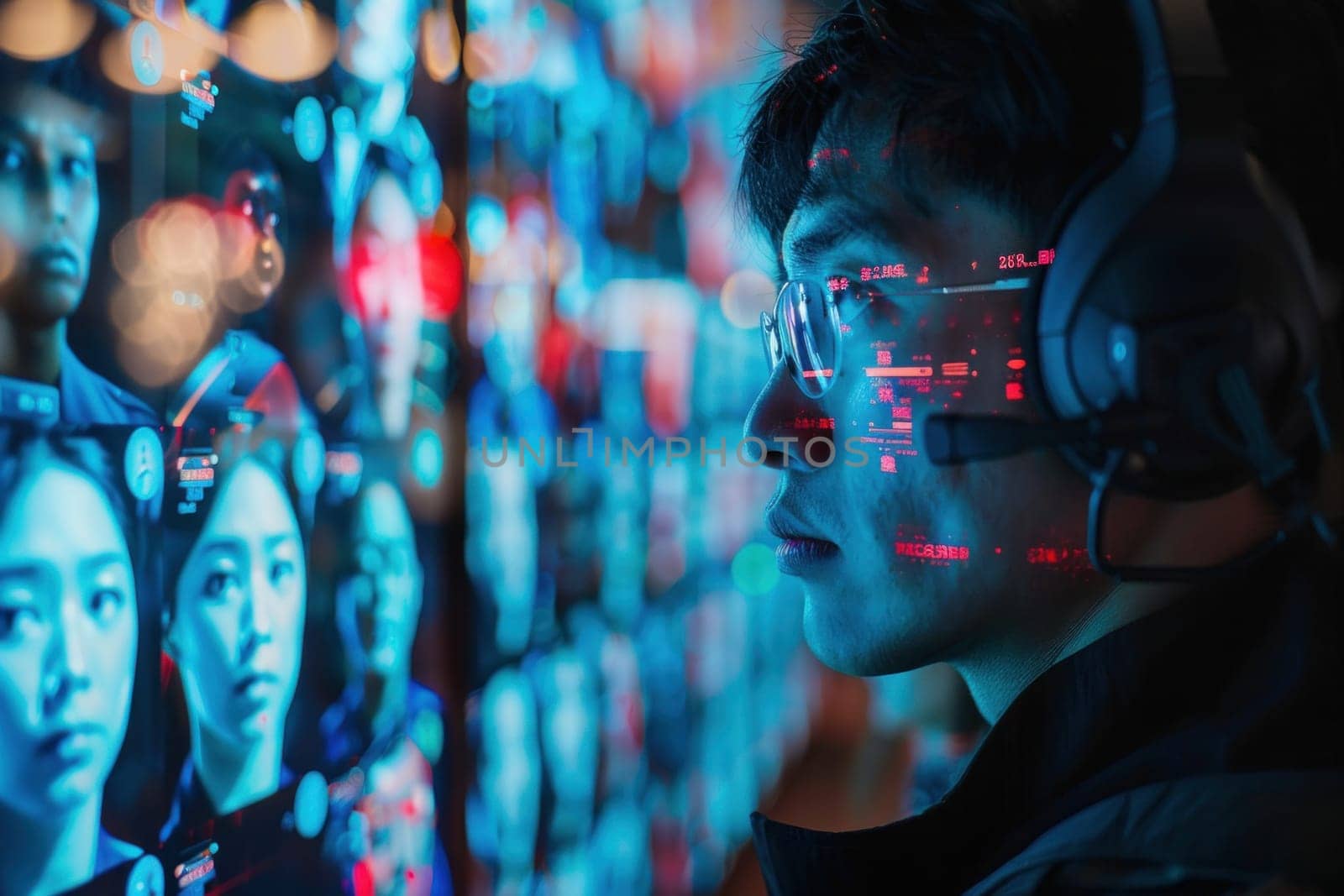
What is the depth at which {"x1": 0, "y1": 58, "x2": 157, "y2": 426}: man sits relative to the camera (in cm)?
65

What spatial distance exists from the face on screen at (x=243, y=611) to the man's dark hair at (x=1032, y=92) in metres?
0.63

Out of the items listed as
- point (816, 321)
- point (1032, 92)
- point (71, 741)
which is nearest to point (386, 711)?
point (71, 741)

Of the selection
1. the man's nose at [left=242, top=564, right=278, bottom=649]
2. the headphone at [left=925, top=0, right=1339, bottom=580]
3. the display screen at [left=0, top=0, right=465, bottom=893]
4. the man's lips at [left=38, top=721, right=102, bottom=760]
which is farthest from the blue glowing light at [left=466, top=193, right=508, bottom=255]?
the headphone at [left=925, top=0, right=1339, bottom=580]

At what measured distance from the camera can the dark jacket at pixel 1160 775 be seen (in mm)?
475

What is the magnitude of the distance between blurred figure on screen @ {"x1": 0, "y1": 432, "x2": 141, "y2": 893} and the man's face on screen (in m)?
0.58

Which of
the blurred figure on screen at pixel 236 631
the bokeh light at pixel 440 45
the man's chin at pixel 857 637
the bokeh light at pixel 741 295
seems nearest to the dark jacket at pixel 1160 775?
the man's chin at pixel 857 637

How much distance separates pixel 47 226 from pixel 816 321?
24.3 inches

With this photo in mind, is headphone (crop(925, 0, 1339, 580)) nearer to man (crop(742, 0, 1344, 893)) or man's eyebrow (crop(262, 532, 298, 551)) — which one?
man (crop(742, 0, 1344, 893))

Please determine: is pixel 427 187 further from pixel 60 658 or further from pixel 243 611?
pixel 60 658

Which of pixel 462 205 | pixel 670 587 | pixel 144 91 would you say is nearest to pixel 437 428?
pixel 462 205

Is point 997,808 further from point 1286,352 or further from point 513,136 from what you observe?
point 513,136

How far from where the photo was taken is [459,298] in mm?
1358

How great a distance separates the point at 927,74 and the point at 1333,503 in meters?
0.43

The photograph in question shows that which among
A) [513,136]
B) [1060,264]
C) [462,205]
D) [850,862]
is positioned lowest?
[850,862]
